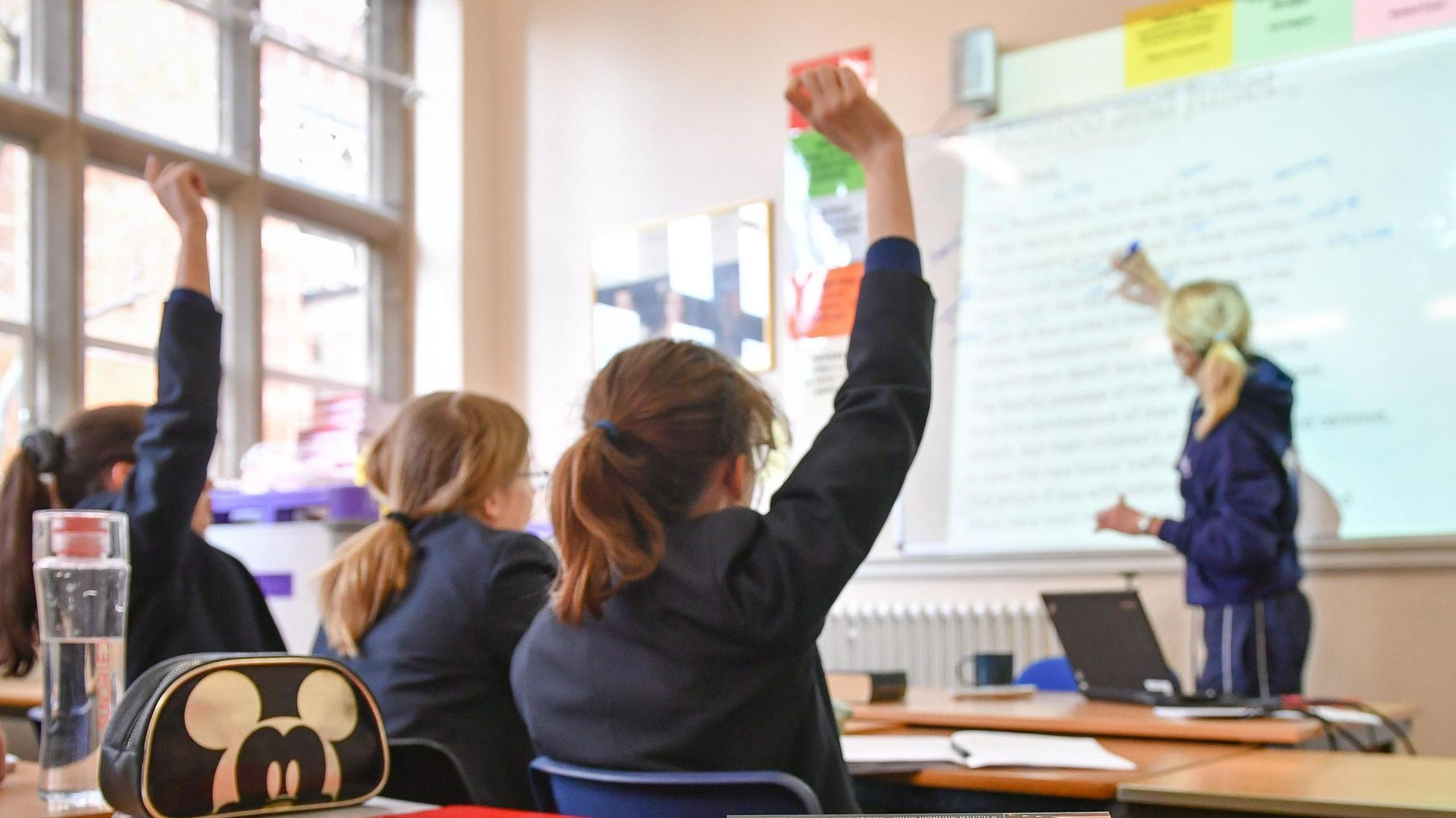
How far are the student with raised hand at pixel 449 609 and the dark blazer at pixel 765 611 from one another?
0.38 meters

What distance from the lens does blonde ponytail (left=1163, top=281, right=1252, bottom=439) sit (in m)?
3.49

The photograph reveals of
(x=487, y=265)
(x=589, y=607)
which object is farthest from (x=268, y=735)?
(x=487, y=265)

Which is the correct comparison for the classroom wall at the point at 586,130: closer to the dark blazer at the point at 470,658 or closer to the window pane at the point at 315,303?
the window pane at the point at 315,303

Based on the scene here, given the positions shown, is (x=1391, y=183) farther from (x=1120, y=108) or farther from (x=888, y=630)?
(x=888, y=630)

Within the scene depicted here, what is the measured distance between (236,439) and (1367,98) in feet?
12.9

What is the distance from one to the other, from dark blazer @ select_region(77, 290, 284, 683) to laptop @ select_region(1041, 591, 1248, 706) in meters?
1.53

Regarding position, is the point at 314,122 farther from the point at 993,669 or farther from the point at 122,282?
the point at 993,669

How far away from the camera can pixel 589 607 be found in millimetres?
1431

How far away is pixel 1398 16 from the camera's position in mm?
3756

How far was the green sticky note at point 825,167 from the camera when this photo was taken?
479 centimetres

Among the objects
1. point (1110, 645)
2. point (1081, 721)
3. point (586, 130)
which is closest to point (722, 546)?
point (1081, 721)

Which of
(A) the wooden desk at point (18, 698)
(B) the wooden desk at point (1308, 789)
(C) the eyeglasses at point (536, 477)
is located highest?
(C) the eyeglasses at point (536, 477)

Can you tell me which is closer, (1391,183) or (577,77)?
(1391,183)

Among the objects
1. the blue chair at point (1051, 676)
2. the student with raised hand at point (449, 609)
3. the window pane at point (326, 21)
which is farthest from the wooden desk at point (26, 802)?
the window pane at point (326, 21)
